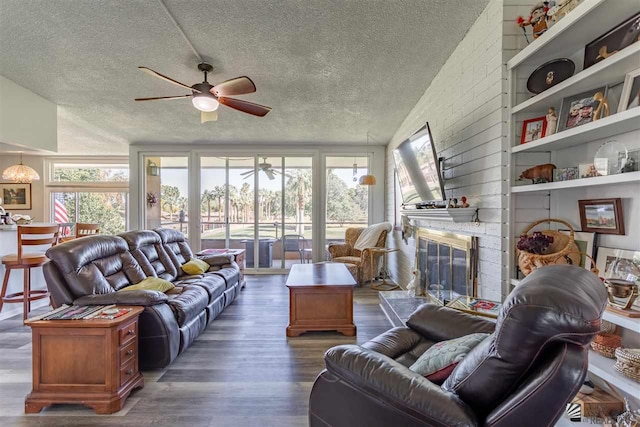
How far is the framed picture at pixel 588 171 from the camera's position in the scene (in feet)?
5.04

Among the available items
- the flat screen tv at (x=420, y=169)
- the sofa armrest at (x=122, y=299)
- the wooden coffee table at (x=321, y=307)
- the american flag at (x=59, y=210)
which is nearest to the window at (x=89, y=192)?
the american flag at (x=59, y=210)

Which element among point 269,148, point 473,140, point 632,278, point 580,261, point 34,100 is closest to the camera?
point 632,278

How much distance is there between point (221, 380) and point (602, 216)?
8.77 ft

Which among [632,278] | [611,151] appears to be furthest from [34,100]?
→ [632,278]

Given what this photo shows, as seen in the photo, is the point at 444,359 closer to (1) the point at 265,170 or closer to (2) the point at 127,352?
(2) the point at 127,352

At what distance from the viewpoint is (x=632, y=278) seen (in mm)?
1422

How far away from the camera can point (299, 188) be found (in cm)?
622

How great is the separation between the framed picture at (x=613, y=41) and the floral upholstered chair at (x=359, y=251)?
3761 millimetres

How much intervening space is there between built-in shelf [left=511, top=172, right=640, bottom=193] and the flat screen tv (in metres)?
0.79

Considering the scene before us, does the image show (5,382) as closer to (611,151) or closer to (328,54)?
(328,54)

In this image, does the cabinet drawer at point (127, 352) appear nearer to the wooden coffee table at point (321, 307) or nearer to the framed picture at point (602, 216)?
the wooden coffee table at point (321, 307)

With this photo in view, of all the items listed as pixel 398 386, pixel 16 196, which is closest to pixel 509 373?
pixel 398 386

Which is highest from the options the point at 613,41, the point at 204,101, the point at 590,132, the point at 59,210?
the point at 204,101

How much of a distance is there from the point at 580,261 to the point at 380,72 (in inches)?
96.3
